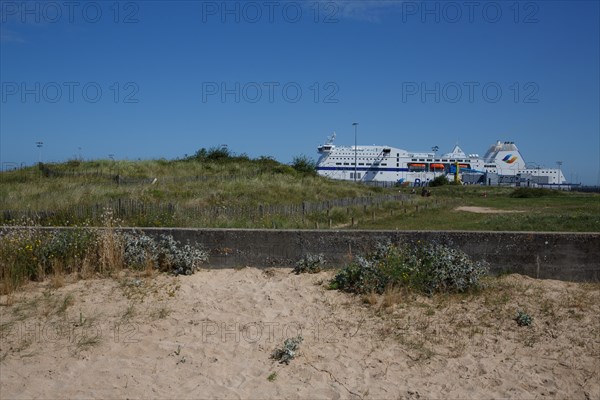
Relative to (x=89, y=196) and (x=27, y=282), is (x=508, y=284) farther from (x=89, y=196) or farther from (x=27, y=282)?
(x=89, y=196)

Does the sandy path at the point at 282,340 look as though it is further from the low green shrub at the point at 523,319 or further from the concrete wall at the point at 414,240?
the concrete wall at the point at 414,240

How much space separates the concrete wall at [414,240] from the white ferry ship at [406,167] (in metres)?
103

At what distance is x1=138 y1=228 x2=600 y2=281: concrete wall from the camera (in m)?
7.67

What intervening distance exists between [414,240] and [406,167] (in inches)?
4297

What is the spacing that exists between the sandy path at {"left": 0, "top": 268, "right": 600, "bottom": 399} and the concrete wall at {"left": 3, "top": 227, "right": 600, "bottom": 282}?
0.36m

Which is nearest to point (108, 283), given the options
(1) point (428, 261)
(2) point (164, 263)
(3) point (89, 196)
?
(2) point (164, 263)

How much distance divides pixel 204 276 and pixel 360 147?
110 metres

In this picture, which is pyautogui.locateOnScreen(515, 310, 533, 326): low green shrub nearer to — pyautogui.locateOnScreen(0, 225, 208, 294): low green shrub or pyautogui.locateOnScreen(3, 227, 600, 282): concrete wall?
pyautogui.locateOnScreen(3, 227, 600, 282): concrete wall

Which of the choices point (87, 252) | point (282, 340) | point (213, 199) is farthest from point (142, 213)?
point (282, 340)

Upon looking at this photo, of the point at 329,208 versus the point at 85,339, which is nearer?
the point at 85,339

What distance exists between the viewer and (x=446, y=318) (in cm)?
639

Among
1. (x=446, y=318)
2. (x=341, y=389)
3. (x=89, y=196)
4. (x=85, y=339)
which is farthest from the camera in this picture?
(x=89, y=196)

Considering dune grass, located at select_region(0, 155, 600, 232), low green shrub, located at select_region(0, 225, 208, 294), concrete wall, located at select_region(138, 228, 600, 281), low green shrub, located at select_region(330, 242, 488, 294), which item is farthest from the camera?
dune grass, located at select_region(0, 155, 600, 232)

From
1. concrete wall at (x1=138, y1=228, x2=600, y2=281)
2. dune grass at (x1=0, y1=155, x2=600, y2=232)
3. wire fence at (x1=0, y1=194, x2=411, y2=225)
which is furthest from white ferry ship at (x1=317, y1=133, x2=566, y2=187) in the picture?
concrete wall at (x1=138, y1=228, x2=600, y2=281)
